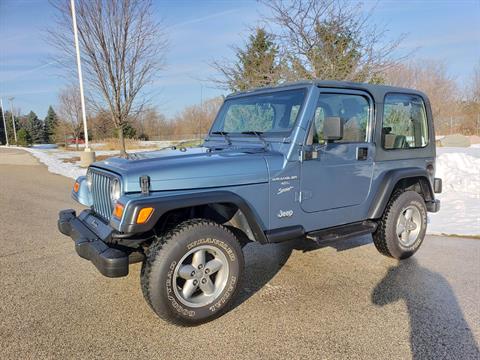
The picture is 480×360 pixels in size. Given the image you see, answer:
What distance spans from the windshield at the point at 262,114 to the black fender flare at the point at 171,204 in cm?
90

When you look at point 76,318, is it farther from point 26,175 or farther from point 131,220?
point 26,175

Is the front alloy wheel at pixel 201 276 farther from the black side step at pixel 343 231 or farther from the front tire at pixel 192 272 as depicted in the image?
the black side step at pixel 343 231

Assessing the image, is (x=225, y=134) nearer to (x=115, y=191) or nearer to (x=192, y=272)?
(x=115, y=191)

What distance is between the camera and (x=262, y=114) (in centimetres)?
397

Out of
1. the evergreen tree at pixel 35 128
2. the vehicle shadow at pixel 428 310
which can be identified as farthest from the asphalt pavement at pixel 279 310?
the evergreen tree at pixel 35 128

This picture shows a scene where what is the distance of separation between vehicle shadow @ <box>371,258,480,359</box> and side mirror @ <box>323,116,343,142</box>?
61.5 inches

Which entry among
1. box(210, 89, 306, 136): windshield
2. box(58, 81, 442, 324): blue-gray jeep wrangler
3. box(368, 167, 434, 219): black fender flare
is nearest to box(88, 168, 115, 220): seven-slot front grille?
box(58, 81, 442, 324): blue-gray jeep wrangler

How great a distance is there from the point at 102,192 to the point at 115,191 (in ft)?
1.26

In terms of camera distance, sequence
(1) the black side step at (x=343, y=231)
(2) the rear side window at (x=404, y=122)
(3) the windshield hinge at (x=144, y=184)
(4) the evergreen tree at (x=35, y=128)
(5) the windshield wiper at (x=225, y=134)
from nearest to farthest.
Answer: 1. (3) the windshield hinge at (x=144, y=184)
2. (1) the black side step at (x=343, y=231)
3. (5) the windshield wiper at (x=225, y=134)
4. (2) the rear side window at (x=404, y=122)
5. (4) the evergreen tree at (x=35, y=128)

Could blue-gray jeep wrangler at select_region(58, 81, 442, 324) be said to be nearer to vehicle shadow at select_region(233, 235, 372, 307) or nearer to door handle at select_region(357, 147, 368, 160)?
door handle at select_region(357, 147, 368, 160)

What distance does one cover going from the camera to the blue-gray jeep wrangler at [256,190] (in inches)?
111

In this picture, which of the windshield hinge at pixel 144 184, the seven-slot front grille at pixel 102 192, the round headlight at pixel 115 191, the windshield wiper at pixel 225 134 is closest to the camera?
the windshield hinge at pixel 144 184

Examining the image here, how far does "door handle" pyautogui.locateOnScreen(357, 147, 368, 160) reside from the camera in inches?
151

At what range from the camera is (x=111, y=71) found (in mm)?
11859
